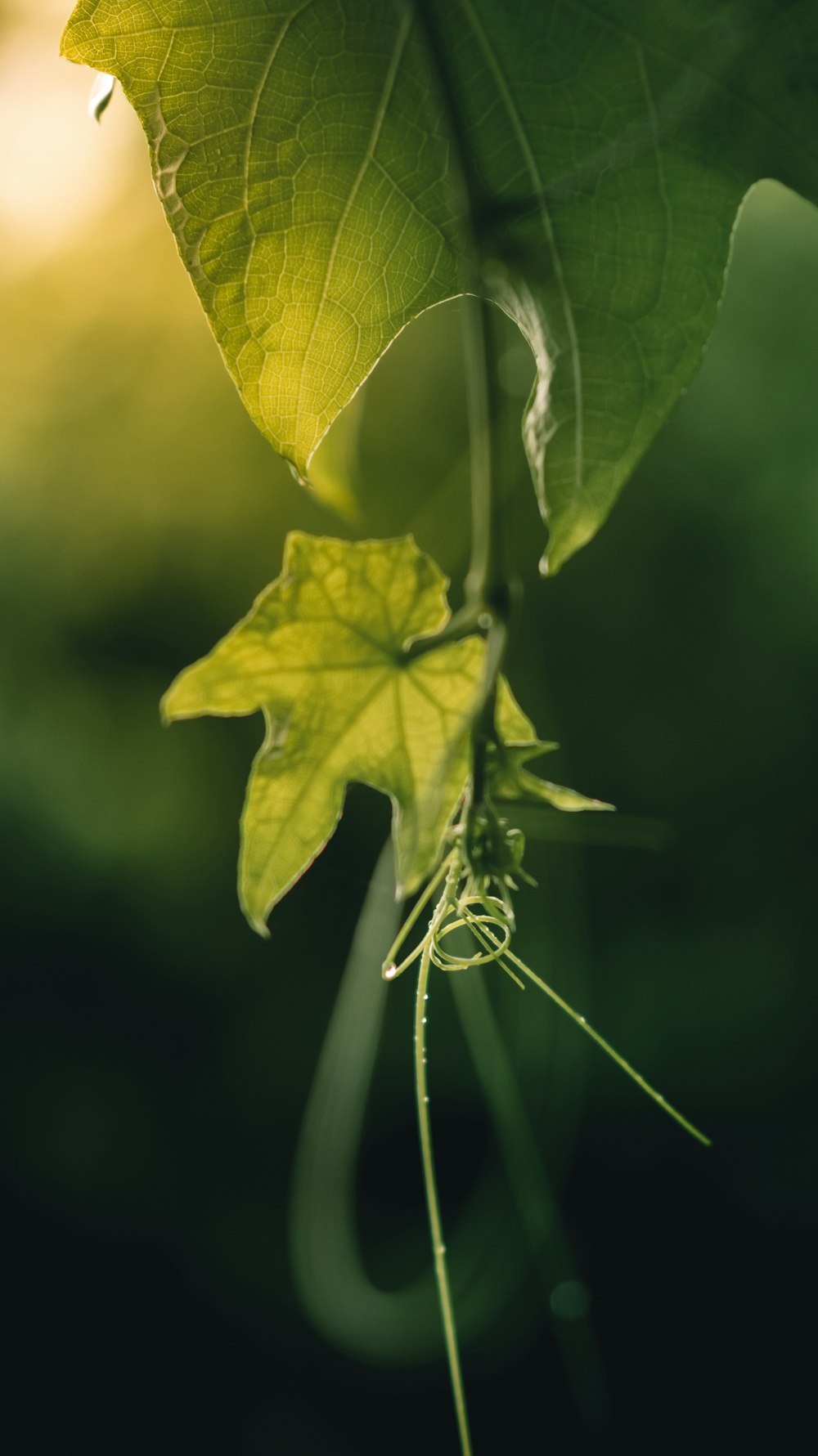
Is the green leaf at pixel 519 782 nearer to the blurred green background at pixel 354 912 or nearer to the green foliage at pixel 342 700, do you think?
the green foliage at pixel 342 700

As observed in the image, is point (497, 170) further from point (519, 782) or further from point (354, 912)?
point (354, 912)

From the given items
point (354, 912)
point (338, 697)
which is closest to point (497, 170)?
point (338, 697)

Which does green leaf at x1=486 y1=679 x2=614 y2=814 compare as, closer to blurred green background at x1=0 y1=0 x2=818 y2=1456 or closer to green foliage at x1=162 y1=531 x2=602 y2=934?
green foliage at x1=162 y1=531 x2=602 y2=934

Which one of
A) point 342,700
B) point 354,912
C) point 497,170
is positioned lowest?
point 354,912

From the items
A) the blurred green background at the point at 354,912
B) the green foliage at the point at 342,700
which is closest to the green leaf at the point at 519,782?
the green foliage at the point at 342,700

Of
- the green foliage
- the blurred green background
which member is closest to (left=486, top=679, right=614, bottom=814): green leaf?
the green foliage
